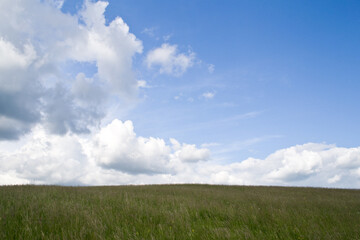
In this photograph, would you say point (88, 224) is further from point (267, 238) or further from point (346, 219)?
point (346, 219)

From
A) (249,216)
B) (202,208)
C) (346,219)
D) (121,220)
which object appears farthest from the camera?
(202,208)

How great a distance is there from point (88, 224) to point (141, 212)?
5.73 ft

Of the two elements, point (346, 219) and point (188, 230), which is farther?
point (346, 219)

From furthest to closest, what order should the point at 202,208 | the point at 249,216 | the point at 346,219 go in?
the point at 202,208, the point at 346,219, the point at 249,216

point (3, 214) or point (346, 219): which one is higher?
point (3, 214)

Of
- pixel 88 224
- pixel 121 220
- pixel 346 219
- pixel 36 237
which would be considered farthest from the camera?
pixel 346 219

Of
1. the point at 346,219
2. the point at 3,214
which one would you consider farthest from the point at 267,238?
the point at 3,214

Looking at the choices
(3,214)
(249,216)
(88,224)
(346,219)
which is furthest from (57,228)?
(346,219)

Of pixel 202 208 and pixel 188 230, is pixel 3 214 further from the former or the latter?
pixel 202 208

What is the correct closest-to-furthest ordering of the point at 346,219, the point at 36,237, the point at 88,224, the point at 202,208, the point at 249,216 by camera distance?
the point at 36,237 < the point at 88,224 < the point at 249,216 < the point at 346,219 < the point at 202,208

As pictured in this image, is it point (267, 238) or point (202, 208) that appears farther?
point (202, 208)

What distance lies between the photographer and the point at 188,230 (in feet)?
15.3

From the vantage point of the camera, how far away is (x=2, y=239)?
4.08 m

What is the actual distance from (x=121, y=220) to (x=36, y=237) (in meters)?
1.78
